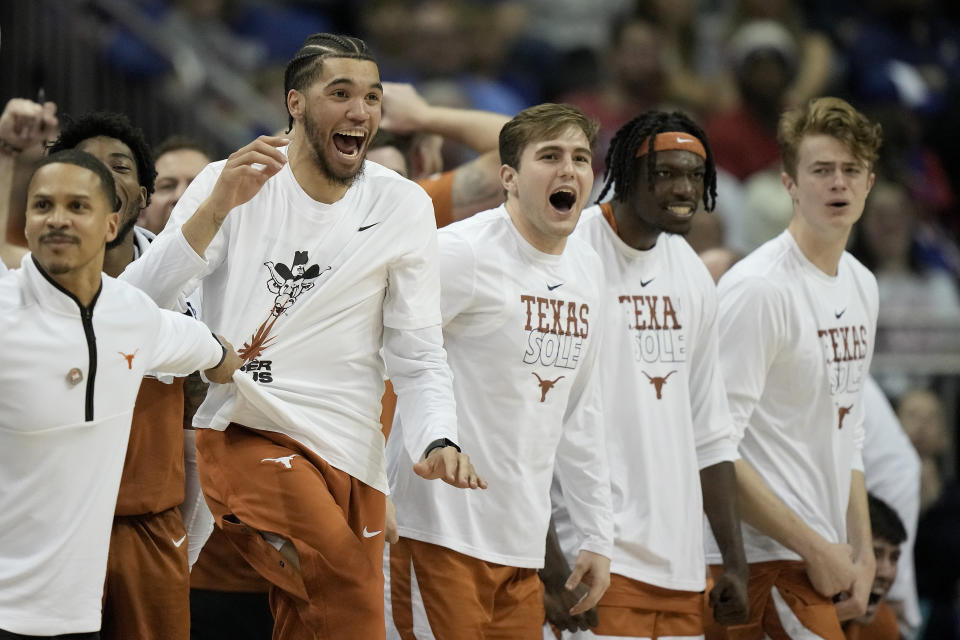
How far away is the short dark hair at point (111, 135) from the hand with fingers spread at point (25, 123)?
0.08 m

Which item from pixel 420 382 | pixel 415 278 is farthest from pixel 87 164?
pixel 420 382

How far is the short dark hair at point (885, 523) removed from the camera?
21.8ft

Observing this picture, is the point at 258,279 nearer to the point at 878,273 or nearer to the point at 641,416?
the point at 641,416

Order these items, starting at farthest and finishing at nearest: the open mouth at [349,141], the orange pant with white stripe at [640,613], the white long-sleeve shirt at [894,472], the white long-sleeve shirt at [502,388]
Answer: the white long-sleeve shirt at [894,472] < the orange pant with white stripe at [640,613] < the white long-sleeve shirt at [502,388] < the open mouth at [349,141]

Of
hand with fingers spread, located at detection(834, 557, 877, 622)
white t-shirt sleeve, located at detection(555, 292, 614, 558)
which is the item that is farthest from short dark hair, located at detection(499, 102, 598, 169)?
hand with fingers spread, located at detection(834, 557, 877, 622)

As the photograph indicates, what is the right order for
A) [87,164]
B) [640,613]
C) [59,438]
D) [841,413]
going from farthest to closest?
1. [841,413]
2. [640,613]
3. [87,164]
4. [59,438]

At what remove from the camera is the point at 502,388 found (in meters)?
4.93

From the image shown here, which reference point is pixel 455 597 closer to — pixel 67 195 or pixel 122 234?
pixel 122 234

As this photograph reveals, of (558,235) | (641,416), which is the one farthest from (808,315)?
(558,235)

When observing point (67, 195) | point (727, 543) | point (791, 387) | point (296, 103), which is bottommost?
point (727, 543)

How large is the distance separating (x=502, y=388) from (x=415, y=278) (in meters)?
0.68

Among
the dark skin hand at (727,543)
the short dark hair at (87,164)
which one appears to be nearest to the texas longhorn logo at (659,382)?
the dark skin hand at (727,543)

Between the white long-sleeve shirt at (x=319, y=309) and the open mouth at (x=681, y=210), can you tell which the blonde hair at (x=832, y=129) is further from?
the white long-sleeve shirt at (x=319, y=309)

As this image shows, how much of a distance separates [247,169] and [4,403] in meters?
0.92
